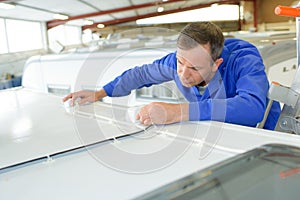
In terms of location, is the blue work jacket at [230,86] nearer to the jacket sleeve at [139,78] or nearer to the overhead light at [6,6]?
the jacket sleeve at [139,78]

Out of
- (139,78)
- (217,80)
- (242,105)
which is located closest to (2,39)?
(139,78)

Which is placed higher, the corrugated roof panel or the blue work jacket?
the corrugated roof panel

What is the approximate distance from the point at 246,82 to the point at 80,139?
519 millimetres

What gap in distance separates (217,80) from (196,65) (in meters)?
0.15

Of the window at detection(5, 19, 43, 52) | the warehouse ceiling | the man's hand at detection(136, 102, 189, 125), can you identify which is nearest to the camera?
the man's hand at detection(136, 102, 189, 125)

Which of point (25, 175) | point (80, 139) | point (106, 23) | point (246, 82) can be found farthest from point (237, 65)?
point (106, 23)

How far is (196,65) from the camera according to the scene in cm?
86

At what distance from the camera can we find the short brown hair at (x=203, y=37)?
0.84 meters

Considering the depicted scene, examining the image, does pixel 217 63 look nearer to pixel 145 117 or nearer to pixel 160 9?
pixel 145 117

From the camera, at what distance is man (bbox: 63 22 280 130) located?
79 cm

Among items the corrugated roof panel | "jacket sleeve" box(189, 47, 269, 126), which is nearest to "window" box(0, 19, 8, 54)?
the corrugated roof panel

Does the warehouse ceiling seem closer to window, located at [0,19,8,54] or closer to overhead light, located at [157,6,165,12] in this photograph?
overhead light, located at [157,6,165,12]

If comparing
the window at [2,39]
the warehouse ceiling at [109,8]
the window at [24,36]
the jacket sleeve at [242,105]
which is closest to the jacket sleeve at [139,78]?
the jacket sleeve at [242,105]

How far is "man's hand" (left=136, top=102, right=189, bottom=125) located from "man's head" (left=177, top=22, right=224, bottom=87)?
16 cm
